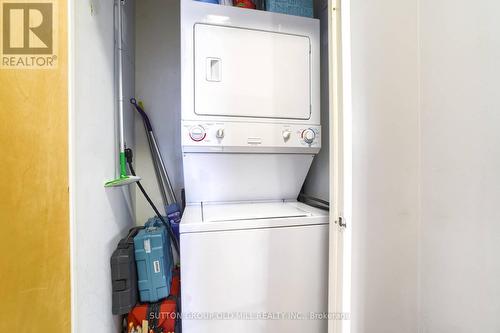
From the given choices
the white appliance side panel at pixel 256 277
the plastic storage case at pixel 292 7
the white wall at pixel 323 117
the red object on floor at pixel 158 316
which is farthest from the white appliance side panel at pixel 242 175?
Result: the plastic storage case at pixel 292 7

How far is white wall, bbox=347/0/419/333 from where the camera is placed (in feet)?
3.43

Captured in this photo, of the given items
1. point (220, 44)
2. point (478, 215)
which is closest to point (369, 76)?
point (478, 215)

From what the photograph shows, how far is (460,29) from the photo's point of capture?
36.5 inches

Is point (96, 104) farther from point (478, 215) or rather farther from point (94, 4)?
point (478, 215)

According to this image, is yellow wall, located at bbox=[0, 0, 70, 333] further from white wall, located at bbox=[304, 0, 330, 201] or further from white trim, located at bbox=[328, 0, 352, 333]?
white wall, located at bbox=[304, 0, 330, 201]

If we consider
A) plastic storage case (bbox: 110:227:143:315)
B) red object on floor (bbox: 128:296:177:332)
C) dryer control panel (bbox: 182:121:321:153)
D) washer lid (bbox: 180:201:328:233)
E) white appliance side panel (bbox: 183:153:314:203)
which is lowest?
red object on floor (bbox: 128:296:177:332)

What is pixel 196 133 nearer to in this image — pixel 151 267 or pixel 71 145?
pixel 71 145

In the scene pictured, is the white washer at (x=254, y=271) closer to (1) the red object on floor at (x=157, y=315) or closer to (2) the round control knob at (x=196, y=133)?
(1) the red object on floor at (x=157, y=315)

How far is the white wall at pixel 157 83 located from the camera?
6.30 feet

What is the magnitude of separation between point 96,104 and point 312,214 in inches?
53.1

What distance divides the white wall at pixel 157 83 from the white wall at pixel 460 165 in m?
1.86

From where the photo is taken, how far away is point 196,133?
1.29 meters

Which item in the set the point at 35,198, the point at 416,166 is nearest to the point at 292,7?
the point at 416,166

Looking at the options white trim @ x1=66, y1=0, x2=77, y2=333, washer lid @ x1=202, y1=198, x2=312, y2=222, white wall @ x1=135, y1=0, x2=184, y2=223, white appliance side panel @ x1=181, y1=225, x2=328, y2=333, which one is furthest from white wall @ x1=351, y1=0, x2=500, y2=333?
white wall @ x1=135, y1=0, x2=184, y2=223
